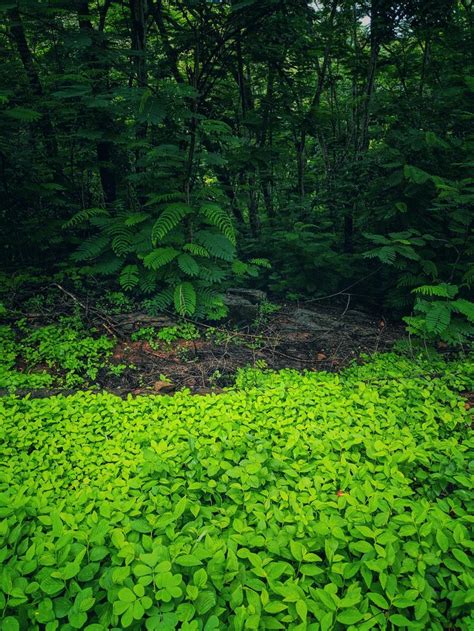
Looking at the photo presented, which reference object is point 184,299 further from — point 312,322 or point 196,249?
point 312,322

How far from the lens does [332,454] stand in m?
2.77

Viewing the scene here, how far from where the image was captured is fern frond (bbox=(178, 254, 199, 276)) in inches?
211

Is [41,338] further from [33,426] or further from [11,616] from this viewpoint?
[11,616]

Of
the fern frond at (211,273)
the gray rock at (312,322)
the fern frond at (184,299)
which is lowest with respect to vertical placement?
the gray rock at (312,322)

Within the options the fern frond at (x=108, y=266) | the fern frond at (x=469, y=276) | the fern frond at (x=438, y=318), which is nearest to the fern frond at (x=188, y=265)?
the fern frond at (x=108, y=266)

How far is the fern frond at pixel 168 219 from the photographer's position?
5.23 meters

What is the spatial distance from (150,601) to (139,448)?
1551 mm

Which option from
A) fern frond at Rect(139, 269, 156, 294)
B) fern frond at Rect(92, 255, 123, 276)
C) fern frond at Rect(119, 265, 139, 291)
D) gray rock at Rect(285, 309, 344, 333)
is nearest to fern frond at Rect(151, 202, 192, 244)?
fern frond at Rect(139, 269, 156, 294)

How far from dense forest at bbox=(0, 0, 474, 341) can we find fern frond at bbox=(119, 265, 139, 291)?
0.02 metres

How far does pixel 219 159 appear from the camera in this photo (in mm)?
5680

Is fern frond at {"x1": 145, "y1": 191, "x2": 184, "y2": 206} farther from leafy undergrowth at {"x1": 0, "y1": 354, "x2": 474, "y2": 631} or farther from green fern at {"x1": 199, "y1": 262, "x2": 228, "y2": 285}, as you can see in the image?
leafy undergrowth at {"x1": 0, "y1": 354, "x2": 474, "y2": 631}

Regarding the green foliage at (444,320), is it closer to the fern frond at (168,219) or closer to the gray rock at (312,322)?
the gray rock at (312,322)

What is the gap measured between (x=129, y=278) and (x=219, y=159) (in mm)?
2223

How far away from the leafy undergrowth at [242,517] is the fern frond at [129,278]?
8.11 feet
